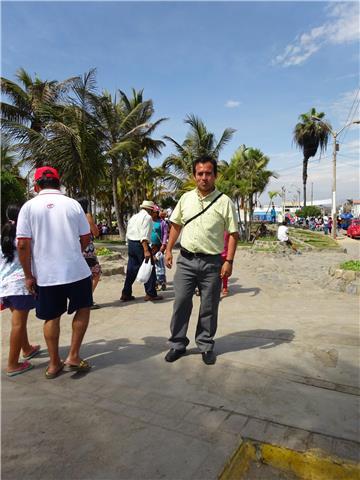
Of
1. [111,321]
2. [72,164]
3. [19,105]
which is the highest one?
[19,105]

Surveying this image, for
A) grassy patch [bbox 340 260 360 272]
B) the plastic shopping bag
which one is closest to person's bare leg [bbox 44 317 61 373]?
the plastic shopping bag

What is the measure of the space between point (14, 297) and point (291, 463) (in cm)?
261

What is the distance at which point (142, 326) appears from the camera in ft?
15.7

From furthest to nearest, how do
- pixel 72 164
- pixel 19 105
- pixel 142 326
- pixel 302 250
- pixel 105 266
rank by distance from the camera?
1. pixel 19 105
2. pixel 302 250
3. pixel 72 164
4. pixel 105 266
5. pixel 142 326

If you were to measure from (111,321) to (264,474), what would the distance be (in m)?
3.49

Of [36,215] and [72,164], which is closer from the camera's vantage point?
[36,215]

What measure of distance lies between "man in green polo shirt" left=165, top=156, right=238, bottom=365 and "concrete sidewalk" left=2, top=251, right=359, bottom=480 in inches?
10.5

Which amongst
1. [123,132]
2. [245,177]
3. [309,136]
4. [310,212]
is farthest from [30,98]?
[310,212]

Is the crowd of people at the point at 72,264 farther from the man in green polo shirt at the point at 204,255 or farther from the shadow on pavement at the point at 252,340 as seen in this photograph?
the shadow on pavement at the point at 252,340

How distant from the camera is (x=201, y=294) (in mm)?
3357

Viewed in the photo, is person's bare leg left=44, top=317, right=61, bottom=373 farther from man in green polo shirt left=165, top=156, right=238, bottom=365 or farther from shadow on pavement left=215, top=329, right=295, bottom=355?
shadow on pavement left=215, top=329, right=295, bottom=355

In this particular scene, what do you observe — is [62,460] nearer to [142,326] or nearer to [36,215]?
[36,215]

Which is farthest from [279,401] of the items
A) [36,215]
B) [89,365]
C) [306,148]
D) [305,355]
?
[306,148]

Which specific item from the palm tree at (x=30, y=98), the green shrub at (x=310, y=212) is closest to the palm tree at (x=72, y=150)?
the palm tree at (x=30, y=98)
